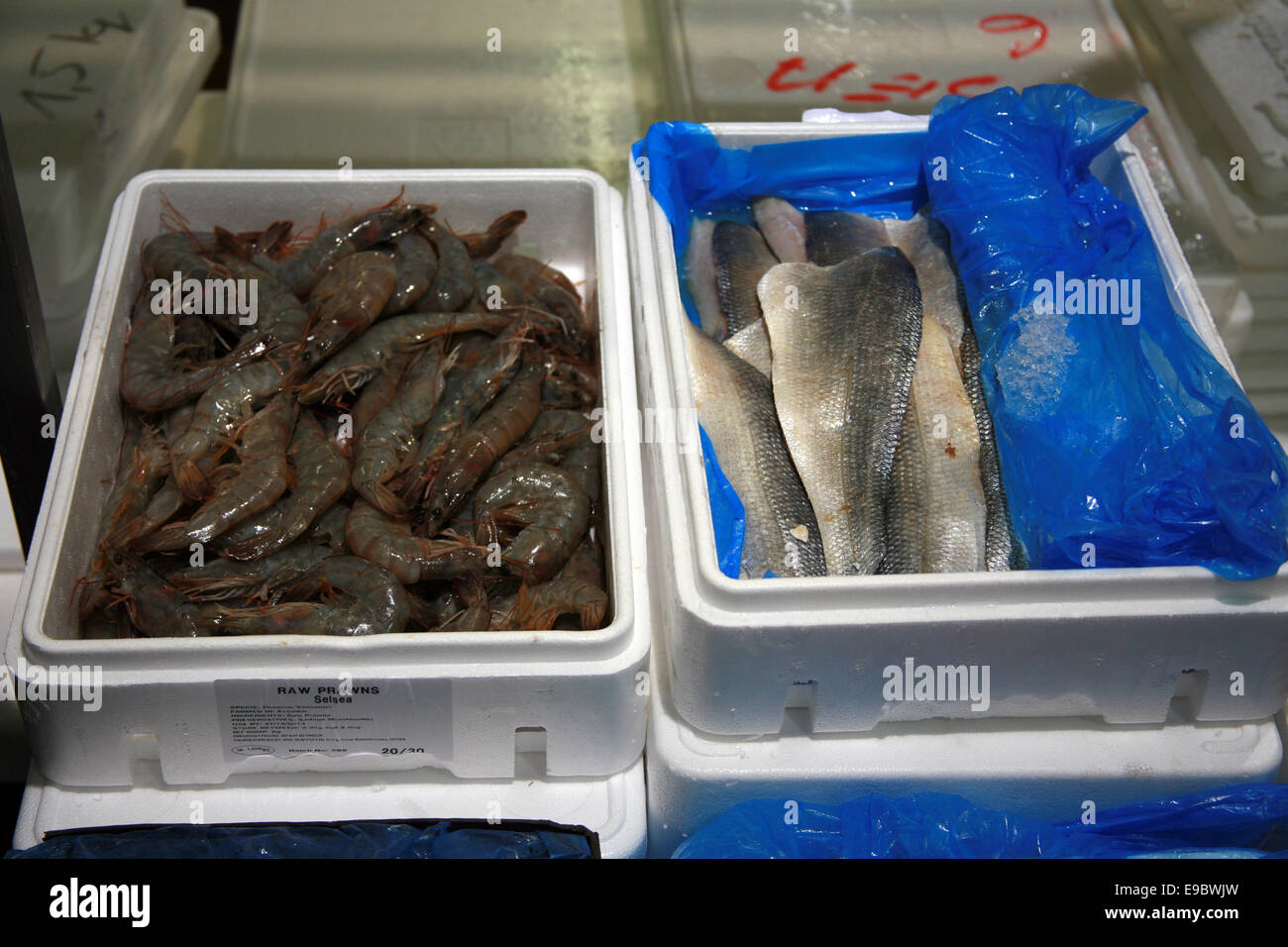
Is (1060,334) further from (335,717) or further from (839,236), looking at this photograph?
(335,717)

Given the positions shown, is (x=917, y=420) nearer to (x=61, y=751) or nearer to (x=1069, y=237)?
(x=1069, y=237)

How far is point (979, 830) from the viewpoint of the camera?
189 cm

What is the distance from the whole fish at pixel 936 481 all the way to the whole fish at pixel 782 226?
0.44 metres

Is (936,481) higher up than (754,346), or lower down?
lower down

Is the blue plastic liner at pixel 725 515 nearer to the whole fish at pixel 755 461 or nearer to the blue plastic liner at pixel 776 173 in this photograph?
the whole fish at pixel 755 461

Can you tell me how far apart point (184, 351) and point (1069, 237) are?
6.01 feet

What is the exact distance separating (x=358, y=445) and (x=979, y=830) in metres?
1.35

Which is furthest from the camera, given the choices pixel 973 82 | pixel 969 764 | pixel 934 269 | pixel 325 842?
pixel 973 82

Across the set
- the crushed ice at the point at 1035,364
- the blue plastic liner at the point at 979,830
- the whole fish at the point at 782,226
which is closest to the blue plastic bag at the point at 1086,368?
the crushed ice at the point at 1035,364

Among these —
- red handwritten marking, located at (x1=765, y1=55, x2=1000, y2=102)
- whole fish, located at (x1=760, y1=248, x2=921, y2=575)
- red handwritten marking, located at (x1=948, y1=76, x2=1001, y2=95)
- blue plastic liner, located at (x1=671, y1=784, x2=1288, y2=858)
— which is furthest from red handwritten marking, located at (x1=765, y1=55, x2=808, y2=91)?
blue plastic liner, located at (x1=671, y1=784, x2=1288, y2=858)

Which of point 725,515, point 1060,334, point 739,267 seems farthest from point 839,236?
point 725,515

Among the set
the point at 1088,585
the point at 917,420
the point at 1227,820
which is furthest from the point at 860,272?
the point at 1227,820

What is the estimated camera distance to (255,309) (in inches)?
99.3

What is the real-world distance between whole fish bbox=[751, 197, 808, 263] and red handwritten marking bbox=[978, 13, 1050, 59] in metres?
1.03
